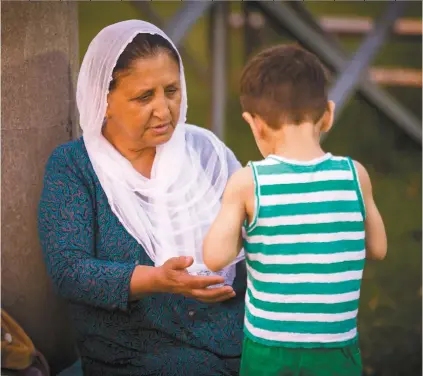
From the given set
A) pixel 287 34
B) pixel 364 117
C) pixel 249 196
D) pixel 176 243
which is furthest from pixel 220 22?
pixel 249 196

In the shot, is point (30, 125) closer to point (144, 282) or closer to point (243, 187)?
point (144, 282)

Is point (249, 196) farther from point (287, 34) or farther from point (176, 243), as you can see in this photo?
point (287, 34)

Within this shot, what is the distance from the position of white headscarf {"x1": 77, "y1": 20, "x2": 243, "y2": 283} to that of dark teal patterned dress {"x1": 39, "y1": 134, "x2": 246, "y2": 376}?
Result: 0.05 meters

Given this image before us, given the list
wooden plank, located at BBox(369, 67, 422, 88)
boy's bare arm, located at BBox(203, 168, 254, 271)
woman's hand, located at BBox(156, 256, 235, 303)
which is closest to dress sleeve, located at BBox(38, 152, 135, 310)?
woman's hand, located at BBox(156, 256, 235, 303)

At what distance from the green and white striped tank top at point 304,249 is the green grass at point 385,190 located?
3.41 ft

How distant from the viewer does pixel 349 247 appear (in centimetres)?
230

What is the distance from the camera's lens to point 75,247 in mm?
2688

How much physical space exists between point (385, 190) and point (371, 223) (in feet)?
14.1

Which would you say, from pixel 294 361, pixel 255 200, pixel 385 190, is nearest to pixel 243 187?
pixel 255 200

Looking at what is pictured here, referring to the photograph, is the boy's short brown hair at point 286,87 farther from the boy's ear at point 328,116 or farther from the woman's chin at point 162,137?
the woman's chin at point 162,137

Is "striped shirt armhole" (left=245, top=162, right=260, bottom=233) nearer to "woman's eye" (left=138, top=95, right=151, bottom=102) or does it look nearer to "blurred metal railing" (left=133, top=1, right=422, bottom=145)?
"woman's eye" (left=138, top=95, right=151, bottom=102)

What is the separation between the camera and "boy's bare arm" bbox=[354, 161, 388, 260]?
233 centimetres

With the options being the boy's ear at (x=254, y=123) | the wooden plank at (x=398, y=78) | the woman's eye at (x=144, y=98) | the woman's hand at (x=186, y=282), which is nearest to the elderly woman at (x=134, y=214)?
the woman's eye at (x=144, y=98)

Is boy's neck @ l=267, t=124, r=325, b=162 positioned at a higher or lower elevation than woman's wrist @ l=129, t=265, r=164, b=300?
higher
